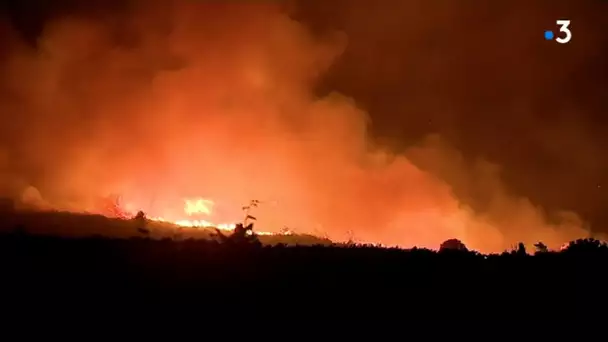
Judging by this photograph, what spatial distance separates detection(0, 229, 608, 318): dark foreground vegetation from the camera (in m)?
11.7

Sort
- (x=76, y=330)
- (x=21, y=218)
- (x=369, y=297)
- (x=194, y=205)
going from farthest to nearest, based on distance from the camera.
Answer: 1. (x=194, y=205)
2. (x=21, y=218)
3. (x=369, y=297)
4. (x=76, y=330)

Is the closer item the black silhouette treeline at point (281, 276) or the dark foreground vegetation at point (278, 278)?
the dark foreground vegetation at point (278, 278)

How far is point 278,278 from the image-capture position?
13219 mm

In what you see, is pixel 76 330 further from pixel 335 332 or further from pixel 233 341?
pixel 335 332

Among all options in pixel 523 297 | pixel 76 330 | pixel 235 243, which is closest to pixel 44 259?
pixel 76 330

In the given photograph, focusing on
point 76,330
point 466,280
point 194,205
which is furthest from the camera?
point 194,205

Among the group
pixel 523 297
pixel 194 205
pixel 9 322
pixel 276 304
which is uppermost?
pixel 194 205

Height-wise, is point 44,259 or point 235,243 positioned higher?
point 235,243

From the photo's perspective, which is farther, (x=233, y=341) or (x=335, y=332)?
(x=335, y=332)

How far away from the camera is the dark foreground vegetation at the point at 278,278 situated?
11742 mm

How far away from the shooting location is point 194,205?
5388 centimetres

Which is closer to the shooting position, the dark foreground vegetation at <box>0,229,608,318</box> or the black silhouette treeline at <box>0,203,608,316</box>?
the dark foreground vegetation at <box>0,229,608,318</box>

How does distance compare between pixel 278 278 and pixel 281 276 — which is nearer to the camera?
pixel 278 278

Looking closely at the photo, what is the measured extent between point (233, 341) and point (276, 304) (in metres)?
1.68
